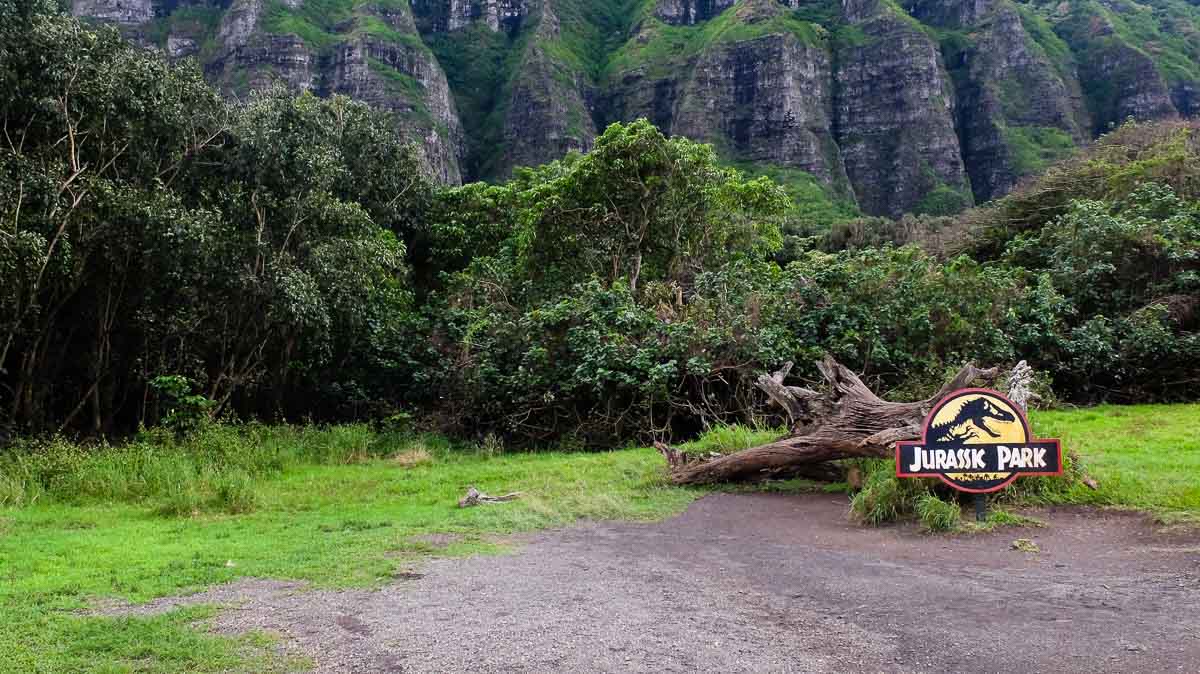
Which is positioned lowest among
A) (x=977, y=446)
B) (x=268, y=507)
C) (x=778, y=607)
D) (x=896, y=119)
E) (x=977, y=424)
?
(x=268, y=507)

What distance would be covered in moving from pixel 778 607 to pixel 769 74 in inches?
3844

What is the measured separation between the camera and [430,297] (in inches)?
888

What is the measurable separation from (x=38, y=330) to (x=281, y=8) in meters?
86.7

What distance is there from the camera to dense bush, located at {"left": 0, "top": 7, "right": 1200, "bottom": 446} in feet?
43.5

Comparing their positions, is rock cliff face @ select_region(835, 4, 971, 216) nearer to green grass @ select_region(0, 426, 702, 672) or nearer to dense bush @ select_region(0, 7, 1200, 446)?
dense bush @ select_region(0, 7, 1200, 446)

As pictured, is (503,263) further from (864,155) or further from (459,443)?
(864,155)

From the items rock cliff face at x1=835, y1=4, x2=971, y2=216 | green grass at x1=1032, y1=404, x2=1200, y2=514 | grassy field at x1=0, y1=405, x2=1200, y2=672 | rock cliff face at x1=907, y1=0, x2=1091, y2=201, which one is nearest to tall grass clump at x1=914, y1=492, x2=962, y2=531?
grassy field at x1=0, y1=405, x2=1200, y2=672

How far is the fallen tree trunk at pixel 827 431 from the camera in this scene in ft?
29.9

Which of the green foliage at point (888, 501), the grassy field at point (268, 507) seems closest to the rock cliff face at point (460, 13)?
the grassy field at point (268, 507)

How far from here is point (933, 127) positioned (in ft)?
314

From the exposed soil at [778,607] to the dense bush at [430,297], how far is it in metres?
8.65

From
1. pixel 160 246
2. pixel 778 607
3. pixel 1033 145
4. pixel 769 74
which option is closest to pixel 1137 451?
pixel 778 607

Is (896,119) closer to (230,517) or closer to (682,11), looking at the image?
(682,11)

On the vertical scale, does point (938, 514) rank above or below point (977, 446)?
below
